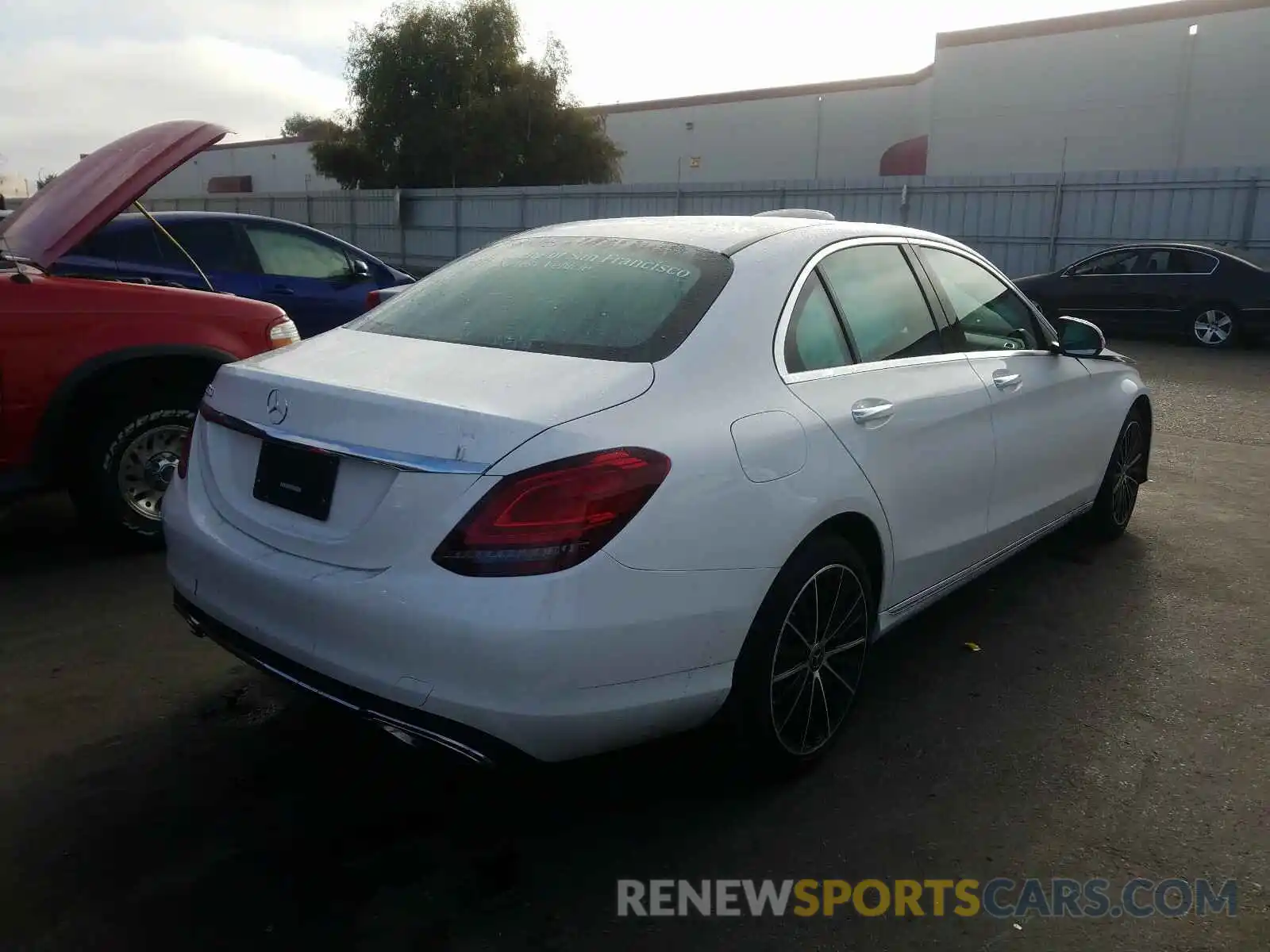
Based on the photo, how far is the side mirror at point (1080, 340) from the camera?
4652mm

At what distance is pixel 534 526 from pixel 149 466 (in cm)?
327

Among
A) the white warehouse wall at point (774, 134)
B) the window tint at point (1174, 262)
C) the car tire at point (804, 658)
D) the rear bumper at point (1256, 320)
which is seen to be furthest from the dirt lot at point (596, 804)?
the white warehouse wall at point (774, 134)

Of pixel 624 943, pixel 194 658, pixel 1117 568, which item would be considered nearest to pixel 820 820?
pixel 624 943

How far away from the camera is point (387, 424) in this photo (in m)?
2.49

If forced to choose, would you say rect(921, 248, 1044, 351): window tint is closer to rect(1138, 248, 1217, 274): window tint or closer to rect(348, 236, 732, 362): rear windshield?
rect(348, 236, 732, 362): rear windshield

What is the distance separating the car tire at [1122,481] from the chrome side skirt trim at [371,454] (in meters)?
3.86

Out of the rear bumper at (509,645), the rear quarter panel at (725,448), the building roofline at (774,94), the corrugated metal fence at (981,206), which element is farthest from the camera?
the building roofline at (774,94)

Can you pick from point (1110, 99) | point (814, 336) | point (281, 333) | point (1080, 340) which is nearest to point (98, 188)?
point (281, 333)

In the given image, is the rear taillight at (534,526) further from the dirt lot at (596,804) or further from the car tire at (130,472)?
the car tire at (130,472)

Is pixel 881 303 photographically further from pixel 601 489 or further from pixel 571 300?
pixel 601 489

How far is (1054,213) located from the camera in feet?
65.5

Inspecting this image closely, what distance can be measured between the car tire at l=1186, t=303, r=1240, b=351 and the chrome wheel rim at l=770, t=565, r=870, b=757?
42.4 feet

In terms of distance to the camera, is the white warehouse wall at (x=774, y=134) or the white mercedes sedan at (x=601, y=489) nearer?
the white mercedes sedan at (x=601, y=489)

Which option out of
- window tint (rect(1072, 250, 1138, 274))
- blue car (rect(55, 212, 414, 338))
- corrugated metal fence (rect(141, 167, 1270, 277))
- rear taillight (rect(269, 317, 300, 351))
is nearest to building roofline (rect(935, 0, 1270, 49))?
corrugated metal fence (rect(141, 167, 1270, 277))
